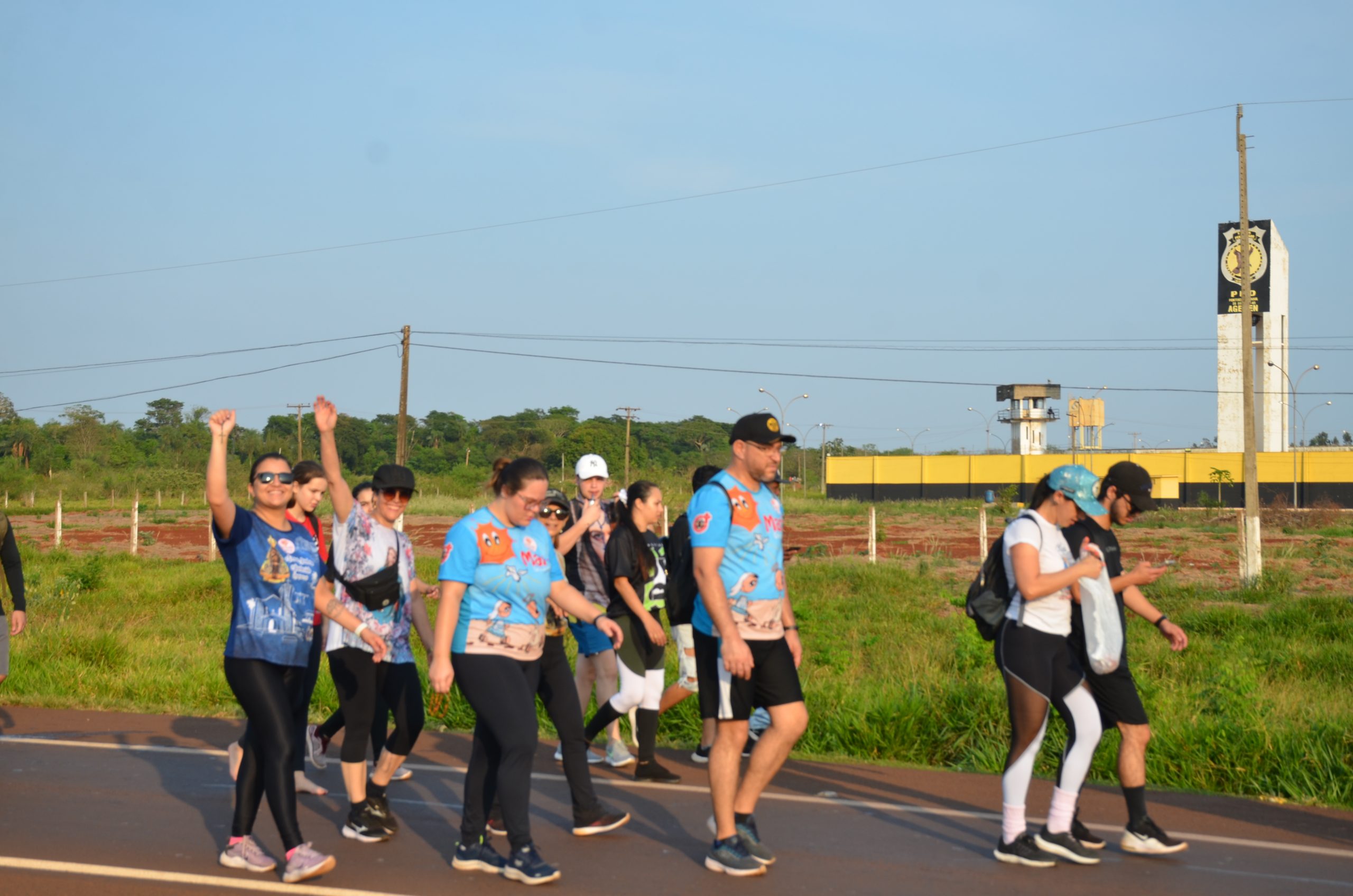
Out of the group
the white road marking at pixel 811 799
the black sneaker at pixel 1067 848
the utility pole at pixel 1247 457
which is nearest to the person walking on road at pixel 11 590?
the white road marking at pixel 811 799

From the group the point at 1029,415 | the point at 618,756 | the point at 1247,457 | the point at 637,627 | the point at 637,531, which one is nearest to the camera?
the point at 637,627

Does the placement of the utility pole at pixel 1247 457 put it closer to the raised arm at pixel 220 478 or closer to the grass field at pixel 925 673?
the grass field at pixel 925 673

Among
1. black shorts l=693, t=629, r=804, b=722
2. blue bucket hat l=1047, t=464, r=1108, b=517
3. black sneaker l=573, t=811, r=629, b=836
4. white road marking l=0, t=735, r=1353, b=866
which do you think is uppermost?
blue bucket hat l=1047, t=464, r=1108, b=517

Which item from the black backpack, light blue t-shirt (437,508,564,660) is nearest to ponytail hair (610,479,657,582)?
light blue t-shirt (437,508,564,660)


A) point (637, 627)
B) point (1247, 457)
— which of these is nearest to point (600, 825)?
point (637, 627)

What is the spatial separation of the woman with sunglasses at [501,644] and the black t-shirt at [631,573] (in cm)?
177

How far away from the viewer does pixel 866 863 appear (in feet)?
18.2

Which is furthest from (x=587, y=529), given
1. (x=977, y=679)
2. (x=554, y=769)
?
(x=977, y=679)

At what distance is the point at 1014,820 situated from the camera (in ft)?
18.0

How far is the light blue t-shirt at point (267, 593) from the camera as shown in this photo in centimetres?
516

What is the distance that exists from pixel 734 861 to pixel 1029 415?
9530 cm

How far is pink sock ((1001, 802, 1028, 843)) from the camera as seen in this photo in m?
5.50

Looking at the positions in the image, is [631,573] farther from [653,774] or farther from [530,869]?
[530,869]

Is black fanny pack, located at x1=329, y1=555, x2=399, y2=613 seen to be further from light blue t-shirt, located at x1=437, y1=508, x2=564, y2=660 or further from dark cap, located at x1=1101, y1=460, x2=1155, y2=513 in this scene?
dark cap, located at x1=1101, y1=460, x2=1155, y2=513
